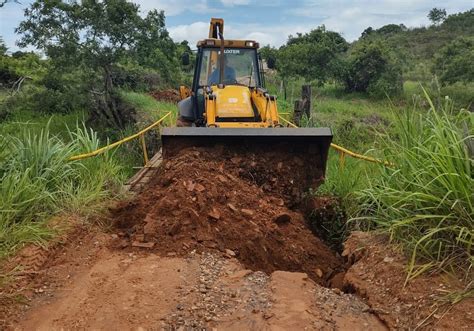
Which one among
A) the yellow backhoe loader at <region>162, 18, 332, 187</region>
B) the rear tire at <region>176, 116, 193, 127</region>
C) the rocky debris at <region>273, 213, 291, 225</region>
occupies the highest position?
the yellow backhoe loader at <region>162, 18, 332, 187</region>

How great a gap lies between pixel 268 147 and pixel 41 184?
2.85m

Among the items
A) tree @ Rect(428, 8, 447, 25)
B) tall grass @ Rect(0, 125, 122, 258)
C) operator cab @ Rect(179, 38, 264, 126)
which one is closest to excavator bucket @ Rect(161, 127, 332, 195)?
tall grass @ Rect(0, 125, 122, 258)

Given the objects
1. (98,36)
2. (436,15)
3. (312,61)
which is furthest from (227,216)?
(436,15)

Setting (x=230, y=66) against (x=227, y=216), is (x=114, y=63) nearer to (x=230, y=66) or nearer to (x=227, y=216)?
(x=230, y=66)

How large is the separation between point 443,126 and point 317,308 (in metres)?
1.73

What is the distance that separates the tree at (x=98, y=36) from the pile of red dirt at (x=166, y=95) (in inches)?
259

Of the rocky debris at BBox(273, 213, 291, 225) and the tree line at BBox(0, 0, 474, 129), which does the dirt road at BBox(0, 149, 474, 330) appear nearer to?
the rocky debris at BBox(273, 213, 291, 225)

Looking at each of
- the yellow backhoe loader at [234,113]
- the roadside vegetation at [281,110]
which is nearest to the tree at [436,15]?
the roadside vegetation at [281,110]

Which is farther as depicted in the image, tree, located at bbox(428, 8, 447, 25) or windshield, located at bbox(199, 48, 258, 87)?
tree, located at bbox(428, 8, 447, 25)

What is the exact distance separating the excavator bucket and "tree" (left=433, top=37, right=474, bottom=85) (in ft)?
60.2

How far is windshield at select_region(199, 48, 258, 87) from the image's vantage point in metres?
8.84

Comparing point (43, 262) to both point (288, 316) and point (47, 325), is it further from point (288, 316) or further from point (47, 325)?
point (288, 316)

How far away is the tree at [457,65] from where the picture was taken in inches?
877

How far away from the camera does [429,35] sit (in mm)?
49344
